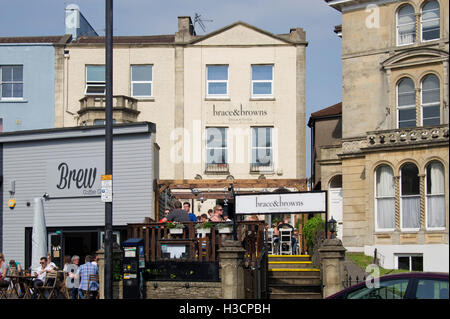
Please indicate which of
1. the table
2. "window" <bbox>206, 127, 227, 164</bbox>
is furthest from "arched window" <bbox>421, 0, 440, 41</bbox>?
the table

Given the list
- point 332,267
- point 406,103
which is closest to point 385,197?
point 406,103

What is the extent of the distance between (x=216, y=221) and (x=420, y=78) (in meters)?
13.6

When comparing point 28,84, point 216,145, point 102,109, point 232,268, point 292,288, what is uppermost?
point 28,84

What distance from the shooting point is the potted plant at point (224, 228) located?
2212 centimetres

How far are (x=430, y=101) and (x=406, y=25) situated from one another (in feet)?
10.7

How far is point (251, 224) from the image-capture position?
23.3 m

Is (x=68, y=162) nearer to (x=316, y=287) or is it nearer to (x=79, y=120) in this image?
(x=316, y=287)

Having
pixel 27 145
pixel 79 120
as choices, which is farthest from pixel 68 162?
pixel 79 120

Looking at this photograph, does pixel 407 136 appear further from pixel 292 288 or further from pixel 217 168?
pixel 217 168

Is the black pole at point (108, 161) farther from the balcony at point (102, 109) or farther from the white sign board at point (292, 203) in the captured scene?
the balcony at point (102, 109)

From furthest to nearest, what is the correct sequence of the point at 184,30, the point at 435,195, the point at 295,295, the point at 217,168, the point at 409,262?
the point at 184,30 < the point at 217,168 < the point at 409,262 < the point at 435,195 < the point at 295,295

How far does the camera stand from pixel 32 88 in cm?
4462

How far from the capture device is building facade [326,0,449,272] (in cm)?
3022

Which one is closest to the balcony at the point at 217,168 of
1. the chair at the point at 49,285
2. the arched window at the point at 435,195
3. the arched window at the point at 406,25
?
the arched window at the point at 406,25
